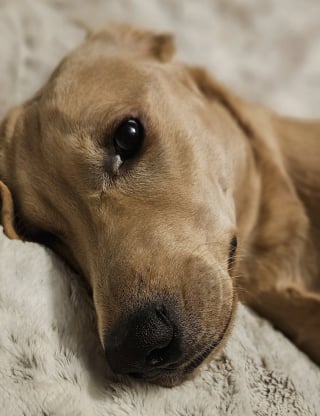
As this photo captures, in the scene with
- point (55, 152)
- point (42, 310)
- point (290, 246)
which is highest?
point (55, 152)

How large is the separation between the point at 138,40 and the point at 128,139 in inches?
25.3

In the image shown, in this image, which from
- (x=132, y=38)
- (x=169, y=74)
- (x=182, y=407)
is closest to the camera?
(x=182, y=407)

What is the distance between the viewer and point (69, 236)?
4.64ft

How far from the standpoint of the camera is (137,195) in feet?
4.33

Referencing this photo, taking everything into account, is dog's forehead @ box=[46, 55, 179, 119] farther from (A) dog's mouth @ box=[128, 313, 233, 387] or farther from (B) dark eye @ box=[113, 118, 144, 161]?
(A) dog's mouth @ box=[128, 313, 233, 387]

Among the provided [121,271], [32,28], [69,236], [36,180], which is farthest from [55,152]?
[32,28]

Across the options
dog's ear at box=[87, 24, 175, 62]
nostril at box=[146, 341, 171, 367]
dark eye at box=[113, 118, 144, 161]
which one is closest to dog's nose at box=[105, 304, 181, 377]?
nostril at box=[146, 341, 171, 367]

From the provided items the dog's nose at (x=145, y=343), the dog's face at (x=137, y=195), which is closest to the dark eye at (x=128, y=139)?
the dog's face at (x=137, y=195)

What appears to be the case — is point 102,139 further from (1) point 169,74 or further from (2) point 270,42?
(2) point 270,42

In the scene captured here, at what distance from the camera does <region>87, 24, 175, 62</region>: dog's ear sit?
6.05 ft

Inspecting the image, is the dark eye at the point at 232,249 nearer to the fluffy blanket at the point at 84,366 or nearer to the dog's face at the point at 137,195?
the dog's face at the point at 137,195

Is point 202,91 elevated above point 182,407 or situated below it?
above

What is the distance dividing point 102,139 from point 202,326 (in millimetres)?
502

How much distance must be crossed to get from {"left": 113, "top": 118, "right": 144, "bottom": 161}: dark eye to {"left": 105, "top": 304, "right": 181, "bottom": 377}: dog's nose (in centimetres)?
45
